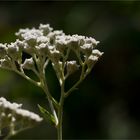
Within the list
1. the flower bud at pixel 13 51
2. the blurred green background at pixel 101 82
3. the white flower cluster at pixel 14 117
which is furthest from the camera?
the blurred green background at pixel 101 82

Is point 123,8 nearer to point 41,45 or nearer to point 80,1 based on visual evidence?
point 80,1

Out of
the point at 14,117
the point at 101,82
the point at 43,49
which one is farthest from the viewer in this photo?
the point at 101,82

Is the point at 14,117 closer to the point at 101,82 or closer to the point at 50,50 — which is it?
the point at 50,50

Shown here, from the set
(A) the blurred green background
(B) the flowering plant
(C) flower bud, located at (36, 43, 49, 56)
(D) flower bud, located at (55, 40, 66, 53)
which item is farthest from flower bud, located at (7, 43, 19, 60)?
(A) the blurred green background

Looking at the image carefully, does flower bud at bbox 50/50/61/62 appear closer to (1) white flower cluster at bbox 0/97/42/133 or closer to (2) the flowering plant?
(2) the flowering plant

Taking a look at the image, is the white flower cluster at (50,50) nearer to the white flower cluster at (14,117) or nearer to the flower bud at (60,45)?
the flower bud at (60,45)

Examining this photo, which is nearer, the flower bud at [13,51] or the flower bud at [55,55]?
the flower bud at [55,55]

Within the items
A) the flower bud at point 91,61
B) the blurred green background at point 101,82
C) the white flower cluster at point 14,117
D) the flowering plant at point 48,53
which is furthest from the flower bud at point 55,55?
the blurred green background at point 101,82

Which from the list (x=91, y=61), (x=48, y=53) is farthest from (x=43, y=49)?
(x=91, y=61)

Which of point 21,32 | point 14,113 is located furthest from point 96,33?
point 14,113
